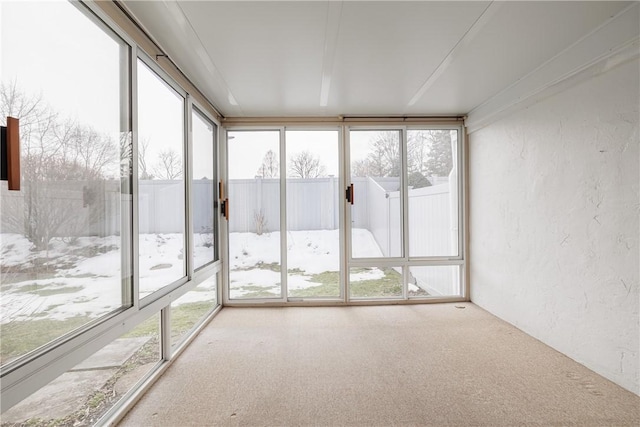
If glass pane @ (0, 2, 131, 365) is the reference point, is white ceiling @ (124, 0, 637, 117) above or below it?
above

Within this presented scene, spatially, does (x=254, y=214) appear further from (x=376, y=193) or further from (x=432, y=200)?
(x=432, y=200)

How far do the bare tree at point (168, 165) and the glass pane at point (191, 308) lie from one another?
1106 mm

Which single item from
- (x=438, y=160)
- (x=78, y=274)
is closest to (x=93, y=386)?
(x=78, y=274)

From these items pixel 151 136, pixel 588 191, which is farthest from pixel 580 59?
pixel 151 136

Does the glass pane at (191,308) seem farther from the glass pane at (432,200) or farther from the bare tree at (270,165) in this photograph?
the glass pane at (432,200)

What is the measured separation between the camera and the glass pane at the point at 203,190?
3033 millimetres

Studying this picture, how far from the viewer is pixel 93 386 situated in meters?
1.68

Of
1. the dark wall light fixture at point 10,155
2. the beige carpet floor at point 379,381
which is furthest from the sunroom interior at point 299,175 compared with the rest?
the beige carpet floor at point 379,381

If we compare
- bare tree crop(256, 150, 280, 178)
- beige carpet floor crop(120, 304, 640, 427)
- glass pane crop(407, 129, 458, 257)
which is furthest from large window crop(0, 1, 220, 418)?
glass pane crop(407, 129, 458, 257)

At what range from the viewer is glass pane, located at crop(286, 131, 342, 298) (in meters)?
3.96

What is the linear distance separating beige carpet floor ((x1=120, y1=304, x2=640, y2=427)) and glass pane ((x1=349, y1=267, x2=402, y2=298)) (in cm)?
81

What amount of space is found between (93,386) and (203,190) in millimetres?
2024

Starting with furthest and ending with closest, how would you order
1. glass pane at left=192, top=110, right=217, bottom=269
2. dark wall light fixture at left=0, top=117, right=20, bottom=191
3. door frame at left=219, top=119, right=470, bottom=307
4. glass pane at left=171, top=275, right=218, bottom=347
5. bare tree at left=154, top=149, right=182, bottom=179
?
door frame at left=219, top=119, right=470, bottom=307 → glass pane at left=192, top=110, right=217, bottom=269 → glass pane at left=171, top=275, right=218, bottom=347 → bare tree at left=154, top=149, right=182, bottom=179 → dark wall light fixture at left=0, top=117, right=20, bottom=191

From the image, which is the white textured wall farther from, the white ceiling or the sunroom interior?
the white ceiling
